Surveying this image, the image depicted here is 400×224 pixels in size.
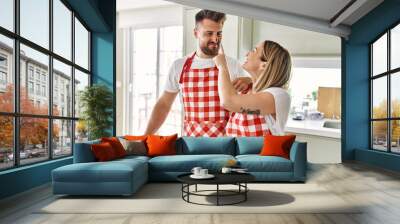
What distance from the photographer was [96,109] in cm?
817

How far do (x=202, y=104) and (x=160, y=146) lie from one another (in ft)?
6.53

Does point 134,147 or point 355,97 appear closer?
point 134,147

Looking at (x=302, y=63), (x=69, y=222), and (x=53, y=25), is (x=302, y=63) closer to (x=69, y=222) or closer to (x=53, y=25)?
(x=53, y=25)

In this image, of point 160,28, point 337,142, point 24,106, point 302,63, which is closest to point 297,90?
point 302,63

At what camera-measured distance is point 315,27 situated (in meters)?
8.98

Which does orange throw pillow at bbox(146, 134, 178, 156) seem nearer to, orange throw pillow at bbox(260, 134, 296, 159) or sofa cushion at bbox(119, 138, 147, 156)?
sofa cushion at bbox(119, 138, 147, 156)

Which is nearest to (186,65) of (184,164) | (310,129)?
(184,164)

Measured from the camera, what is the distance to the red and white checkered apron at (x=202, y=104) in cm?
853

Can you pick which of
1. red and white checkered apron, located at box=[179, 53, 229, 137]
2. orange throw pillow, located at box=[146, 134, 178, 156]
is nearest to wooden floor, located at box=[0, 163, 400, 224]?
orange throw pillow, located at box=[146, 134, 178, 156]

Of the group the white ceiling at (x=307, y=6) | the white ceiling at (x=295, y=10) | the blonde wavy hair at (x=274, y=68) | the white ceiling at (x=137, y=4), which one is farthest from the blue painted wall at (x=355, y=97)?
the white ceiling at (x=137, y=4)

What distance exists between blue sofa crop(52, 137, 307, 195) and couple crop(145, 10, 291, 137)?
1.19 meters

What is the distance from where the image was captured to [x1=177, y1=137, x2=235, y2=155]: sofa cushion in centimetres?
713

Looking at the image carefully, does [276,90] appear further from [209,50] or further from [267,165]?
[267,165]

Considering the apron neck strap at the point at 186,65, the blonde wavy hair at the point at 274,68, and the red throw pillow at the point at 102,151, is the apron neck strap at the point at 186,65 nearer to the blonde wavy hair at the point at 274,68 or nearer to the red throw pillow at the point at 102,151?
the blonde wavy hair at the point at 274,68
